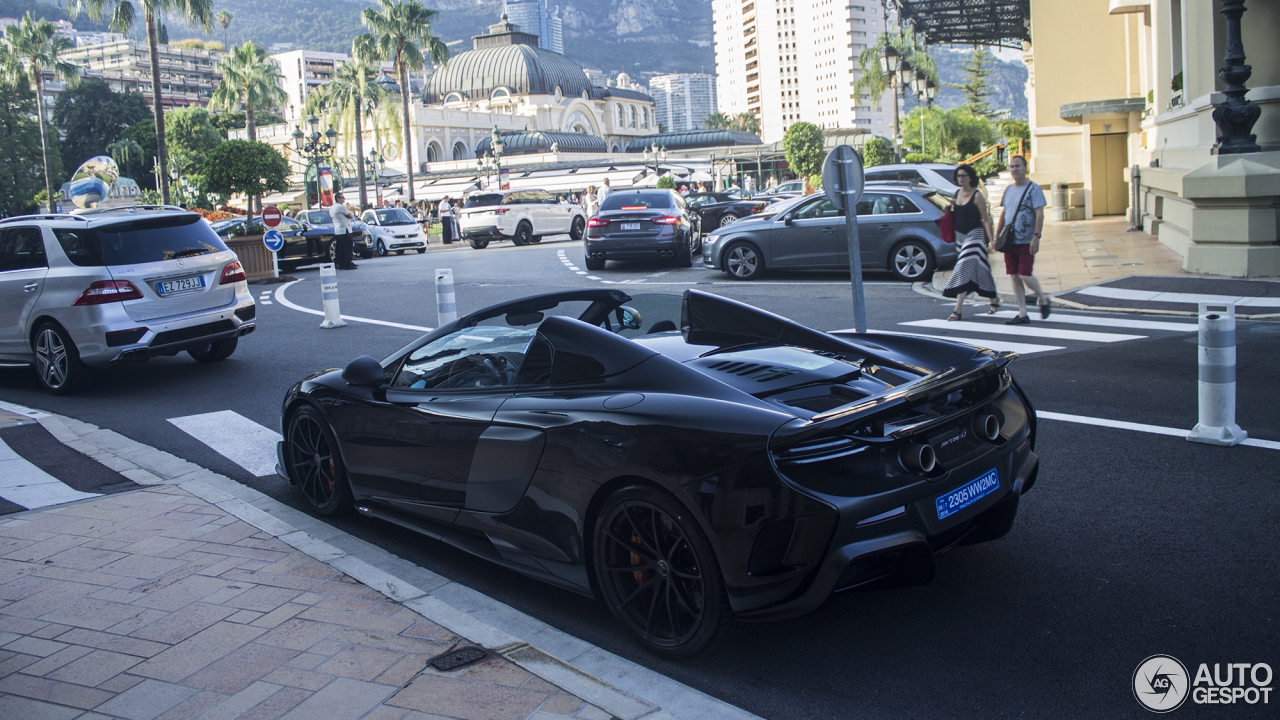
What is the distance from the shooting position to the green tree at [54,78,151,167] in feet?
329

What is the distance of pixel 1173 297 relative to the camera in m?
11.8

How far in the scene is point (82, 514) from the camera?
224 inches

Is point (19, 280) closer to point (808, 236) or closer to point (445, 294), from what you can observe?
point (445, 294)

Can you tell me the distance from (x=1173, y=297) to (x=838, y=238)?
208 inches

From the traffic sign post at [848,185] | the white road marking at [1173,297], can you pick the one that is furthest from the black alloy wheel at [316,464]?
the white road marking at [1173,297]

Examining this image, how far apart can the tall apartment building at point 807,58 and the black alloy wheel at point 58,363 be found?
598 ft

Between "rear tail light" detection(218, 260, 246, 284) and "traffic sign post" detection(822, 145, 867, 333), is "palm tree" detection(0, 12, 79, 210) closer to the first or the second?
"rear tail light" detection(218, 260, 246, 284)

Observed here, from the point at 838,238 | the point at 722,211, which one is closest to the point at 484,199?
the point at 722,211

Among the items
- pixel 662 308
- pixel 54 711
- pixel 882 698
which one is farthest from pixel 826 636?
pixel 54 711

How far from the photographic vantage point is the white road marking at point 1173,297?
35.8 feet

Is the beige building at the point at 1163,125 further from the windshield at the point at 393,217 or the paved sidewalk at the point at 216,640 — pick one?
the windshield at the point at 393,217

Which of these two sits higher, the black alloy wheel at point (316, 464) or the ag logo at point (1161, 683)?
the black alloy wheel at point (316, 464)

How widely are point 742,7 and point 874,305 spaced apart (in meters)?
195

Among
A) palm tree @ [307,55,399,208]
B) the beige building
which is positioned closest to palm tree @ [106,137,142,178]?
palm tree @ [307,55,399,208]
